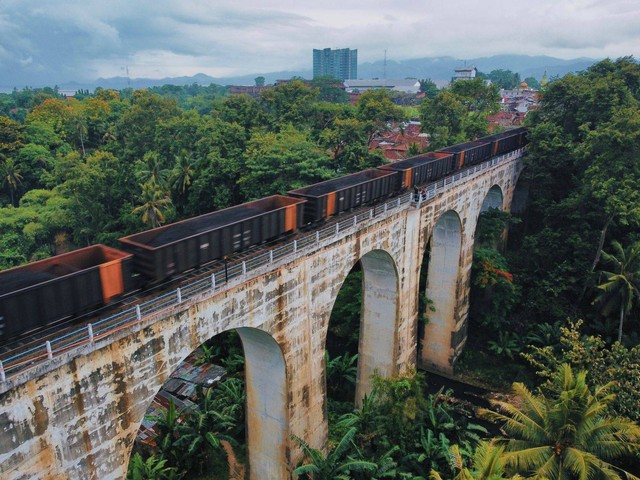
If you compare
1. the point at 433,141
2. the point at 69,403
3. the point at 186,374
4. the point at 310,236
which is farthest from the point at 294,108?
the point at 69,403

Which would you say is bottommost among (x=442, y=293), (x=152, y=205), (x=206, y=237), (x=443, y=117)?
(x=442, y=293)

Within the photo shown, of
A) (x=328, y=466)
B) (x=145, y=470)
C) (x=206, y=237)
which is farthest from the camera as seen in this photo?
(x=145, y=470)

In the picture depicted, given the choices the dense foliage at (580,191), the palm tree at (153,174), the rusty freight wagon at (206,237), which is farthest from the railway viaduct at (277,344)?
the palm tree at (153,174)

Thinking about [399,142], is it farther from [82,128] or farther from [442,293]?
[82,128]

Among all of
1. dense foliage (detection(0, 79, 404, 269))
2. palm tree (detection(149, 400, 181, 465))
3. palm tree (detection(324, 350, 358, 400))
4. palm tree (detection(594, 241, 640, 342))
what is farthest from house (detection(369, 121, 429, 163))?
palm tree (detection(149, 400, 181, 465))

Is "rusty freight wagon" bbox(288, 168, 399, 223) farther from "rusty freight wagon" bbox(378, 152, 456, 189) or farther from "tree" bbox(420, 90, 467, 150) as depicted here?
"tree" bbox(420, 90, 467, 150)

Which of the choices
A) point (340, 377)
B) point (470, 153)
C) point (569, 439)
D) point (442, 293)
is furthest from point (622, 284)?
point (340, 377)

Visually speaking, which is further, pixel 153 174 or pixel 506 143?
pixel 153 174
